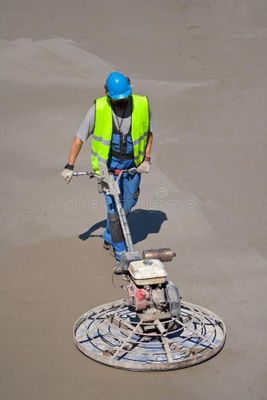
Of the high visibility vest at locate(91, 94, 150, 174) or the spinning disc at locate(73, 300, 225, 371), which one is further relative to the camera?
the high visibility vest at locate(91, 94, 150, 174)

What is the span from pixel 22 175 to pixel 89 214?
1.38m

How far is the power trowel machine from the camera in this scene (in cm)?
486

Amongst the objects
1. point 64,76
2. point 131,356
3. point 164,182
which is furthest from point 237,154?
point 131,356

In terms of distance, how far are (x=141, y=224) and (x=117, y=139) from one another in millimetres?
1435

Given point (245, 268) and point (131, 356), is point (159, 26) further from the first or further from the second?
point (131, 356)

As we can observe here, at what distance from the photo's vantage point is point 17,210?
26.3 feet

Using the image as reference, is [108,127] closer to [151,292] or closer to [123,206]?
[123,206]

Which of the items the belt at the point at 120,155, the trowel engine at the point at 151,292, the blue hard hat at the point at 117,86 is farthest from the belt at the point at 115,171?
the trowel engine at the point at 151,292

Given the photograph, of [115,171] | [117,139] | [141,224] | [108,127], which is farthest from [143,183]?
[108,127]

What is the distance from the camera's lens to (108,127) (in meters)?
6.43

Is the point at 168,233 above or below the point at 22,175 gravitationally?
below

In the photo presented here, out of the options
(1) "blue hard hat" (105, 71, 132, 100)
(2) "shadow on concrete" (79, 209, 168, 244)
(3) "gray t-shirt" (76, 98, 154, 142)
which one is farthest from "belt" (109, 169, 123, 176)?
(2) "shadow on concrete" (79, 209, 168, 244)

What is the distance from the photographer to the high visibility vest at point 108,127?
6414mm

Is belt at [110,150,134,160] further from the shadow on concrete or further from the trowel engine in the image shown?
the trowel engine
